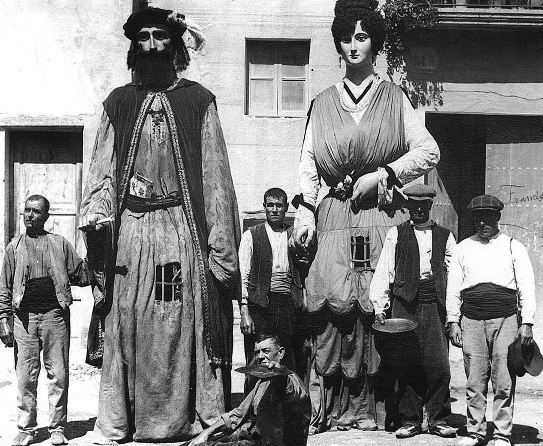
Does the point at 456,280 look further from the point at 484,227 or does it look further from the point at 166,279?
the point at 166,279

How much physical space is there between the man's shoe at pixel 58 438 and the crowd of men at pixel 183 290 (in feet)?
0.04

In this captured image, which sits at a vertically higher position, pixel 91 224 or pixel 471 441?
pixel 91 224

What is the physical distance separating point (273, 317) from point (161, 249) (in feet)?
5.15

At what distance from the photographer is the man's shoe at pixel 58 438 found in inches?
314

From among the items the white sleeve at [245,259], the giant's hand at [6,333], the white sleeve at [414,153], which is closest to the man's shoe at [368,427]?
the white sleeve at [245,259]

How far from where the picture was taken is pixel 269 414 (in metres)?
6.63

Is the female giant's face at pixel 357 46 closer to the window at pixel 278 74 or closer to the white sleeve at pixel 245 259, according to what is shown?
the white sleeve at pixel 245 259

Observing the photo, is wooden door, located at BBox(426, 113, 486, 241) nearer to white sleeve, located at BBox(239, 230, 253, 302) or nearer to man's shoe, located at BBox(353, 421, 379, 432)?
white sleeve, located at BBox(239, 230, 253, 302)

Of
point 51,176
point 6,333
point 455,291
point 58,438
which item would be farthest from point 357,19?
point 51,176

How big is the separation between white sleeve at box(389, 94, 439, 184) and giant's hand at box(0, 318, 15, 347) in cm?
299

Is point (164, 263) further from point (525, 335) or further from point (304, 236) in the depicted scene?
point (525, 335)

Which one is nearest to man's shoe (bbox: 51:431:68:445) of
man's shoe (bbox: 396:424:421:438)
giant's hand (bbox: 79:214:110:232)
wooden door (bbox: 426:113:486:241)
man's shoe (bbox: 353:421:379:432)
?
giant's hand (bbox: 79:214:110:232)

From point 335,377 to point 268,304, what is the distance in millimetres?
988

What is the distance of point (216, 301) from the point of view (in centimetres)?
783
